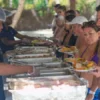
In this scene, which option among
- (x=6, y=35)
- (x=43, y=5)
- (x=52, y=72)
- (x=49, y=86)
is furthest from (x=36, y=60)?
(x=43, y=5)

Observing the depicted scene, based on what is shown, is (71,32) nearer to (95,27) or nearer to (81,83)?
(95,27)

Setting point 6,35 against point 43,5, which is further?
point 43,5

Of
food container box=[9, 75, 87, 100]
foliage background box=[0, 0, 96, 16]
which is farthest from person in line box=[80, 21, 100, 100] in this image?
foliage background box=[0, 0, 96, 16]

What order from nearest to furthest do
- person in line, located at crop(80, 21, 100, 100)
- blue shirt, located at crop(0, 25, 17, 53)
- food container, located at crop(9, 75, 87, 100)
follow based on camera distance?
1. food container, located at crop(9, 75, 87, 100)
2. person in line, located at crop(80, 21, 100, 100)
3. blue shirt, located at crop(0, 25, 17, 53)

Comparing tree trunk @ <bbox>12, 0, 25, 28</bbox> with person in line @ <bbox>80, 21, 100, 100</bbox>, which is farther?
tree trunk @ <bbox>12, 0, 25, 28</bbox>

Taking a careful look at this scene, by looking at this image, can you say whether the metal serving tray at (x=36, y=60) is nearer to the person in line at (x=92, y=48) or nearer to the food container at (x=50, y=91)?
the person in line at (x=92, y=48)

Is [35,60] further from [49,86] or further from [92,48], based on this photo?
[49,86]

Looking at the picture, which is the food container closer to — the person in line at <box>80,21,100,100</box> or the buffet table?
the buffet table

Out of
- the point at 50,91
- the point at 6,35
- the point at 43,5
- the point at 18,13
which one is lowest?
the point at 18,13

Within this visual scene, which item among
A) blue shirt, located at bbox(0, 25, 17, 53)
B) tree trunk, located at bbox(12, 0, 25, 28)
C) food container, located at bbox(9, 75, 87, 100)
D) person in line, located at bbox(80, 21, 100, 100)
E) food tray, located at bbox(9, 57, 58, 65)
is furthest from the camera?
tree trunk, located at bbox(12, 0, 25, 28)

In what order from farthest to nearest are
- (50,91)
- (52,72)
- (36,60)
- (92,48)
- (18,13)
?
(18,13) < (36,60) < (92,48) < (52,72) < (50,91)

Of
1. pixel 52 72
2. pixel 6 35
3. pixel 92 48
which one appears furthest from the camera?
pixel 6 35

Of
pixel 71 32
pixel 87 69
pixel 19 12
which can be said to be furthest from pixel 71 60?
pixel 19 12

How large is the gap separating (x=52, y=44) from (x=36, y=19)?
536 cm
